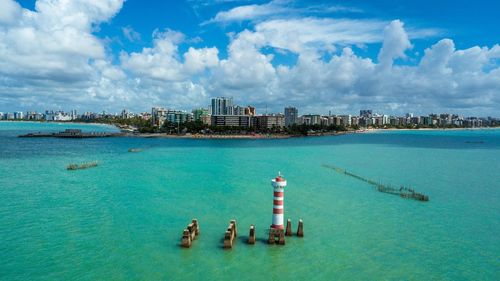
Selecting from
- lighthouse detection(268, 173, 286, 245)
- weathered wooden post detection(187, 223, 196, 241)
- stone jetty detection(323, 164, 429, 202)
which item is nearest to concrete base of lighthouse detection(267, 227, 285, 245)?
lighthouse detection(268, 173, 286, 245)

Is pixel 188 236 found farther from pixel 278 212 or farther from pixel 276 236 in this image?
pixel 278 212

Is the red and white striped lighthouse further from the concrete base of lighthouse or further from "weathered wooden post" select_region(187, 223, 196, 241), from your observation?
"weathered wooden post" select_region(187, 223, 196, 241)

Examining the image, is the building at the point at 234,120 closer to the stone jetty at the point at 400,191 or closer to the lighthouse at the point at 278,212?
the stone jetty at the point at 400,191

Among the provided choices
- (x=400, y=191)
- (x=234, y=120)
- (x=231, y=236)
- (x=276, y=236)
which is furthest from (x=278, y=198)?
(x=234, y=120)

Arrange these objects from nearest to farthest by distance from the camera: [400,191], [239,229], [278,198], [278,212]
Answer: [278,198] < [278,212] < [239,229] < [400,191]

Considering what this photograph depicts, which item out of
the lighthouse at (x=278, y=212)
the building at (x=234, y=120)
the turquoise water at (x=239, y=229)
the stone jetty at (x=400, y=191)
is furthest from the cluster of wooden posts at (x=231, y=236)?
the building at (x=234, y=120)

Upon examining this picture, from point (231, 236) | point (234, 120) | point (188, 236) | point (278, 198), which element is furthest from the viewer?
point (234, 120)

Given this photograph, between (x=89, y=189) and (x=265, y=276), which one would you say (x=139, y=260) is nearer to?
(x=265, y=276)

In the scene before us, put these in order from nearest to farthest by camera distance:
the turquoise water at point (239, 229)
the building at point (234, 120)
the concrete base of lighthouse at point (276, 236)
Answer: the turquoise water at point (239, 229) < the concrete base of lighthouse at point (276, 236) < the building at point (234, 120)

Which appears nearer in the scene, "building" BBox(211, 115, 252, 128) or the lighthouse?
the lighthouse
